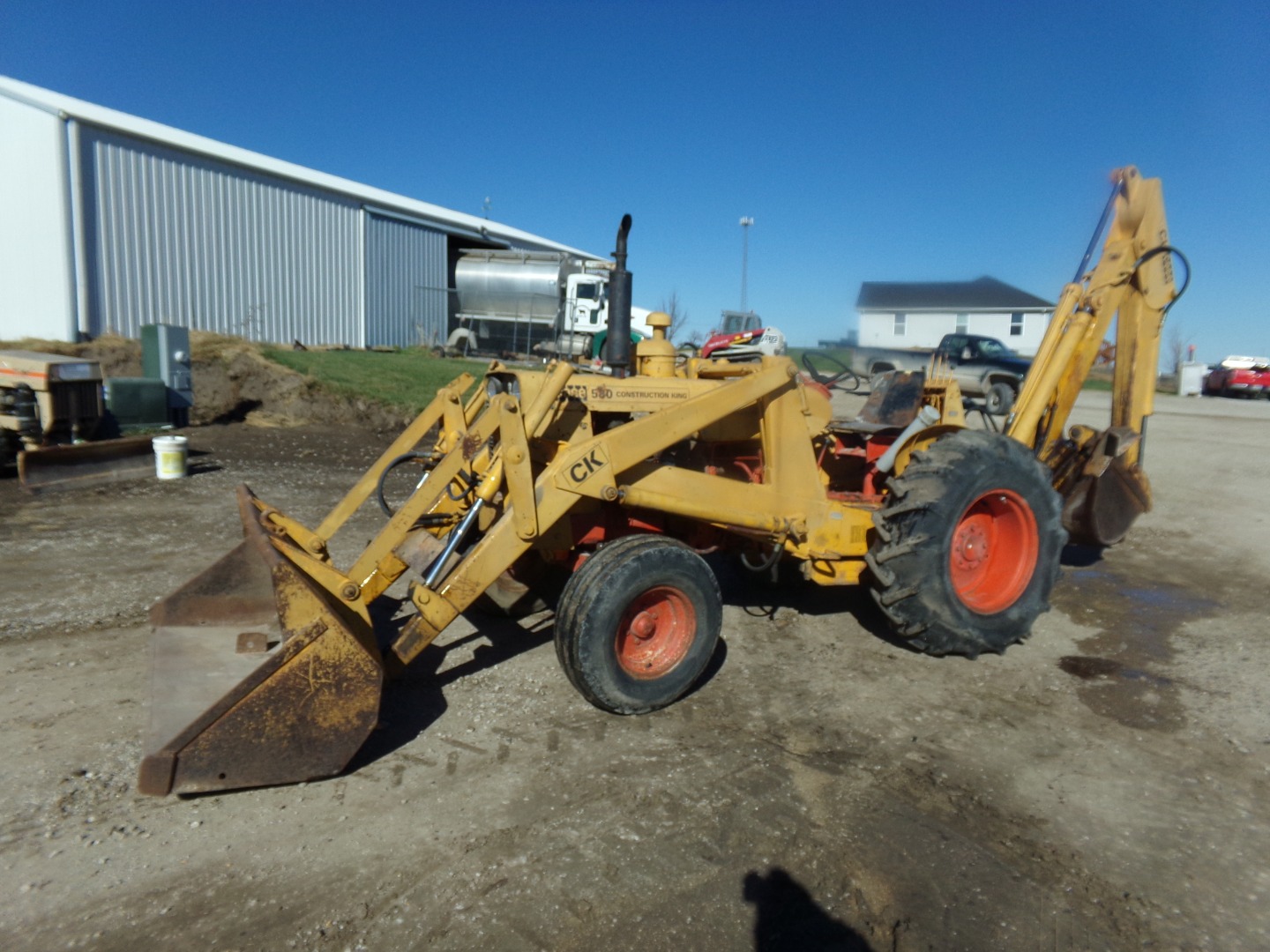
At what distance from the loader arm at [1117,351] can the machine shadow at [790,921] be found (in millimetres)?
4038

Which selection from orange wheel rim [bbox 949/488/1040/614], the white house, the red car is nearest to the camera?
orange wheel rim [bbox 949/488/1040/614]

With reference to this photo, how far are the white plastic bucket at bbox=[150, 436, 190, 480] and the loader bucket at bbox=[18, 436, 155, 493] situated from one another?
0.27m

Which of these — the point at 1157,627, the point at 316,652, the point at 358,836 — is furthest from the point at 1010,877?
the point at 1157,627

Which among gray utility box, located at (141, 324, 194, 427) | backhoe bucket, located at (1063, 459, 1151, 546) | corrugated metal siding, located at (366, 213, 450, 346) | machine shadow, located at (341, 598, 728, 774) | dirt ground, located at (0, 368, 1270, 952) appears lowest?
dirt ground, located at (0, 368, 1270, 952)

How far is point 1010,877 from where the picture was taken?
10.5 feet

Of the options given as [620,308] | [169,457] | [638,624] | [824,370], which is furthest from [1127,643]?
[169,457]

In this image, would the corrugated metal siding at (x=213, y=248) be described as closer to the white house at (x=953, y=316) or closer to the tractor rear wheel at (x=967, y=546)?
the tractor rear wheel at (x=967, y=546)

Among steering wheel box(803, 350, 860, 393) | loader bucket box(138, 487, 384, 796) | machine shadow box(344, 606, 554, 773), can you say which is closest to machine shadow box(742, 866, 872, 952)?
loader bucket box(138, 487, 384, 796)

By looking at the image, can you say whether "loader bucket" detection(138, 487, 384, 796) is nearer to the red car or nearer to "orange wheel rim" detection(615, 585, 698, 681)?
"orange wheel rim" detection(615, 585, 698, 681)

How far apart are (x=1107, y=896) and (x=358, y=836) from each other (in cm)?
256

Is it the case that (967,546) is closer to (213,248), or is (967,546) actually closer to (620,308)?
(620,308)

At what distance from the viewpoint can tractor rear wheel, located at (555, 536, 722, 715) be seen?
4.18 m

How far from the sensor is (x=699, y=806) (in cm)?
362

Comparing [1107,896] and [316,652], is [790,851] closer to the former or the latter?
[1107,896]
